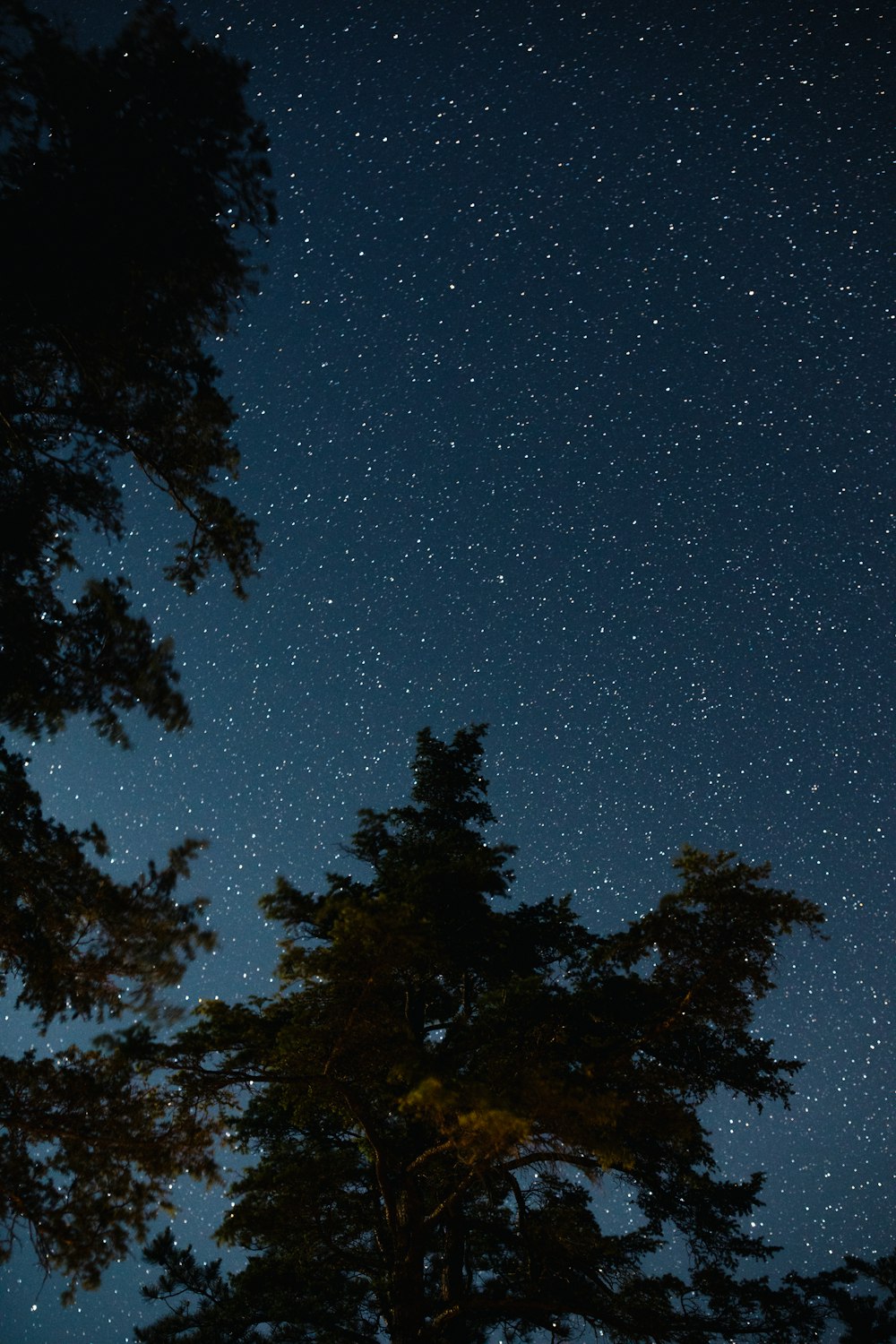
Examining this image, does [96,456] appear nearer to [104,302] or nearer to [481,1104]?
[104,302]

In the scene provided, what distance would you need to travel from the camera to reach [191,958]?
254 inches

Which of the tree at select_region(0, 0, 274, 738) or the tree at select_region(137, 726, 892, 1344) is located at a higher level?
the tree at select_region(0, 0, 274, 738)

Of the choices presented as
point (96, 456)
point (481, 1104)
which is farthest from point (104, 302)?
point (481, 1104)

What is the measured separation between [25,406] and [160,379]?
3.92 ft

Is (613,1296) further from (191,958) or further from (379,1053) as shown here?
(191,958)

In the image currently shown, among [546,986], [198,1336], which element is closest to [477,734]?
[546,986]

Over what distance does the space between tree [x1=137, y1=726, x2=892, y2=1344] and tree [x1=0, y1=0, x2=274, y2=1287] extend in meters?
1.18

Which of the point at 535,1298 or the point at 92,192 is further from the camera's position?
the point at 535,1298

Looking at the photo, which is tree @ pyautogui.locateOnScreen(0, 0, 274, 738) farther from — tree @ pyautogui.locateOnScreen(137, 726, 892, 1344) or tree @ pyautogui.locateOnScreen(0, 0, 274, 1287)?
tree @ pyautogui.locateOnScreen(137, 726, 892, 1344)

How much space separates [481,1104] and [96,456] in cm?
653

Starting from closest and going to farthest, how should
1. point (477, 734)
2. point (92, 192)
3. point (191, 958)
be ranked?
point (92, 192) → point (191, 958) → point (477, 734)

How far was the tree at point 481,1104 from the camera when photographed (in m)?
6.71

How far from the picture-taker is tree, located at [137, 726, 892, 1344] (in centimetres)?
671

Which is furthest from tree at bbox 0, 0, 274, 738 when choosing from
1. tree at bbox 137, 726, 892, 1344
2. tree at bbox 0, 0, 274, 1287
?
tree at bbox 137, 726, 892, 1344
